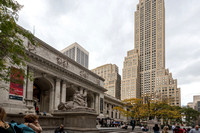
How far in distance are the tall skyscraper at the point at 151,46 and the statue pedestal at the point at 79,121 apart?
116 metres

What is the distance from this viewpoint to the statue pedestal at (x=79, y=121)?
16.4m

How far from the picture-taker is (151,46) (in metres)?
142

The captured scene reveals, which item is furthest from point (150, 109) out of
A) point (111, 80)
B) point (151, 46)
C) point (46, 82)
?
point (151, 46)

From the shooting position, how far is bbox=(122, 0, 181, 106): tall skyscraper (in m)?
132

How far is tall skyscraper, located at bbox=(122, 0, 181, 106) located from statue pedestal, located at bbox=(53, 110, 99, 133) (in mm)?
116005

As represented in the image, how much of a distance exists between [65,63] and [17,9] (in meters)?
28.7

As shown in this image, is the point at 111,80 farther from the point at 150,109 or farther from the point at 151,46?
the point at 150,109

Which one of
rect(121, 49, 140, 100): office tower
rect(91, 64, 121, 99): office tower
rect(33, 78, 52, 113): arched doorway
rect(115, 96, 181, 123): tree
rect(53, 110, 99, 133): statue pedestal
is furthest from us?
rect(91, 64, 121, 99): office tower

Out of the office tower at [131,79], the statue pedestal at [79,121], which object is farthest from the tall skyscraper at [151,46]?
the statue pedestal at [79,121]

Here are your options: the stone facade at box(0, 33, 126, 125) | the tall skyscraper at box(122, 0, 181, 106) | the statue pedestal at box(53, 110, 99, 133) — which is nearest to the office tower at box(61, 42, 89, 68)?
the tall skyscraper at box(122, 0, 181, 106)

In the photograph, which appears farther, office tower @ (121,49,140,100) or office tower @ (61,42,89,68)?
office tower @ (61,42,89,68)

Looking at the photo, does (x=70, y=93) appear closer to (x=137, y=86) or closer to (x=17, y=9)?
(x=17, y=9)

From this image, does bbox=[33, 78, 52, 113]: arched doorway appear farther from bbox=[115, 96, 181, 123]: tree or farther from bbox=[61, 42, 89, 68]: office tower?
bbox=[61, 42, 89, 68]: office tower

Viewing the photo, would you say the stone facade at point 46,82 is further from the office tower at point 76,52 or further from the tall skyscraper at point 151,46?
the office tower at point 76,52
